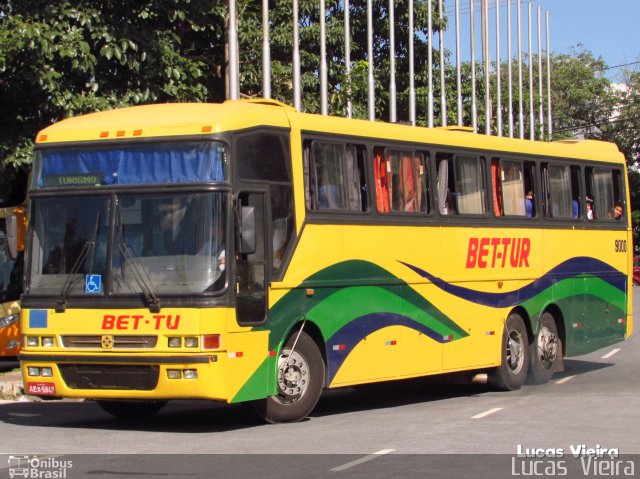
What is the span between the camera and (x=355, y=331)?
1367 centimetres

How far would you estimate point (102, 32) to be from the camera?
58.1 ft

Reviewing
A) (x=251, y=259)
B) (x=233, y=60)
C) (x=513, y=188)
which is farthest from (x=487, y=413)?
(x=233, y=60)

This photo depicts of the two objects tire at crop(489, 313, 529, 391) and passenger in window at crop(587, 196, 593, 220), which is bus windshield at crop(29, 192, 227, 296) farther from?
passenger in window at crop(587, 196, 593, 220)

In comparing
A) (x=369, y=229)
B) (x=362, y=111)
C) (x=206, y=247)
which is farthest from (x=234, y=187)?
(x=362, y=111)

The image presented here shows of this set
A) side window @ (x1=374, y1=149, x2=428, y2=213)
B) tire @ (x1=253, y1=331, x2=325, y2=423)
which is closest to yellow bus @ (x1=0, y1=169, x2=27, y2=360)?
side window @ (x1=374, y1=149, x2=428, y2=213)

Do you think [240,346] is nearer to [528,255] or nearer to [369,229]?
[369,229]

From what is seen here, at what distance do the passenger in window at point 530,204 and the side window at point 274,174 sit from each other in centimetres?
567

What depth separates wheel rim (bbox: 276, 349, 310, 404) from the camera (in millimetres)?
12609

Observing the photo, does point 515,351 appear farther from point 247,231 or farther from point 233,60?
point 233,60

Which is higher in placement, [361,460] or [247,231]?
[247,231]

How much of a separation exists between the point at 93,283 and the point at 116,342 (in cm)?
66

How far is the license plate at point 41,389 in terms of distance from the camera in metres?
12.2

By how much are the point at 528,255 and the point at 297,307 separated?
5559 mm

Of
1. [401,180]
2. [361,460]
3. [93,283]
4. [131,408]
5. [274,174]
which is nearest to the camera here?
[361,460]
